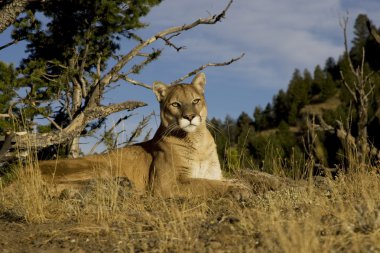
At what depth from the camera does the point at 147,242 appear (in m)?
4.75

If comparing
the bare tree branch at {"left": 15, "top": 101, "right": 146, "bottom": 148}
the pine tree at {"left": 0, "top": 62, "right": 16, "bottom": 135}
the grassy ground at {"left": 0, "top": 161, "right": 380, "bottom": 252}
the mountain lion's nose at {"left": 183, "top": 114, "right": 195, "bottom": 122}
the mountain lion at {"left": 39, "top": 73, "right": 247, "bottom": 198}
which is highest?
the pine tree at {"left": 0, "top": 62, "right": 16, "bottom": 135}

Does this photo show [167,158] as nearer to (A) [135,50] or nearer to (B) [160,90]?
(B) [160,90]

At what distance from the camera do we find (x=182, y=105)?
8.73 meters

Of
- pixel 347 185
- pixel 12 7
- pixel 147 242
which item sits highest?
pixel 12 7

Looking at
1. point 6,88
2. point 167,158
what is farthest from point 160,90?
point 6,88

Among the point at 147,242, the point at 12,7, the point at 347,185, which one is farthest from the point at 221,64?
the point at 147,242

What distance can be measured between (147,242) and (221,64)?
10.7 meters

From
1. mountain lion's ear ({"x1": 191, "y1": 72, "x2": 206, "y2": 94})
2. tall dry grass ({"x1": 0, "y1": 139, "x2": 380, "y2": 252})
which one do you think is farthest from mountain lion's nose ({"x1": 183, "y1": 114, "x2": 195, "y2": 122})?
tall dry grass ({"x1": 0, "y1": 139, "x2": 380, "y2": 252})

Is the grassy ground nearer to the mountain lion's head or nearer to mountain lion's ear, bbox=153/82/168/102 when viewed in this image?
the mountain lion's head

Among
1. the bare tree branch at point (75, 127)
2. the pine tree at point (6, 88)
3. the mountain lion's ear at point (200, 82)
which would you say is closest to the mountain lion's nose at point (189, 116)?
the mountain lion's ear at point (200, 82)

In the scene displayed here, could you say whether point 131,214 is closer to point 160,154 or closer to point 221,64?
point 160,154

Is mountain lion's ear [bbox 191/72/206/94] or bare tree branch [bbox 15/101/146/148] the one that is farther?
bare tree branch [bbox 15/101/146/148]

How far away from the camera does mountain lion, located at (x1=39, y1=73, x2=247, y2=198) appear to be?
8461mm

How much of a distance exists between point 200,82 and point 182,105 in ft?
2.85
